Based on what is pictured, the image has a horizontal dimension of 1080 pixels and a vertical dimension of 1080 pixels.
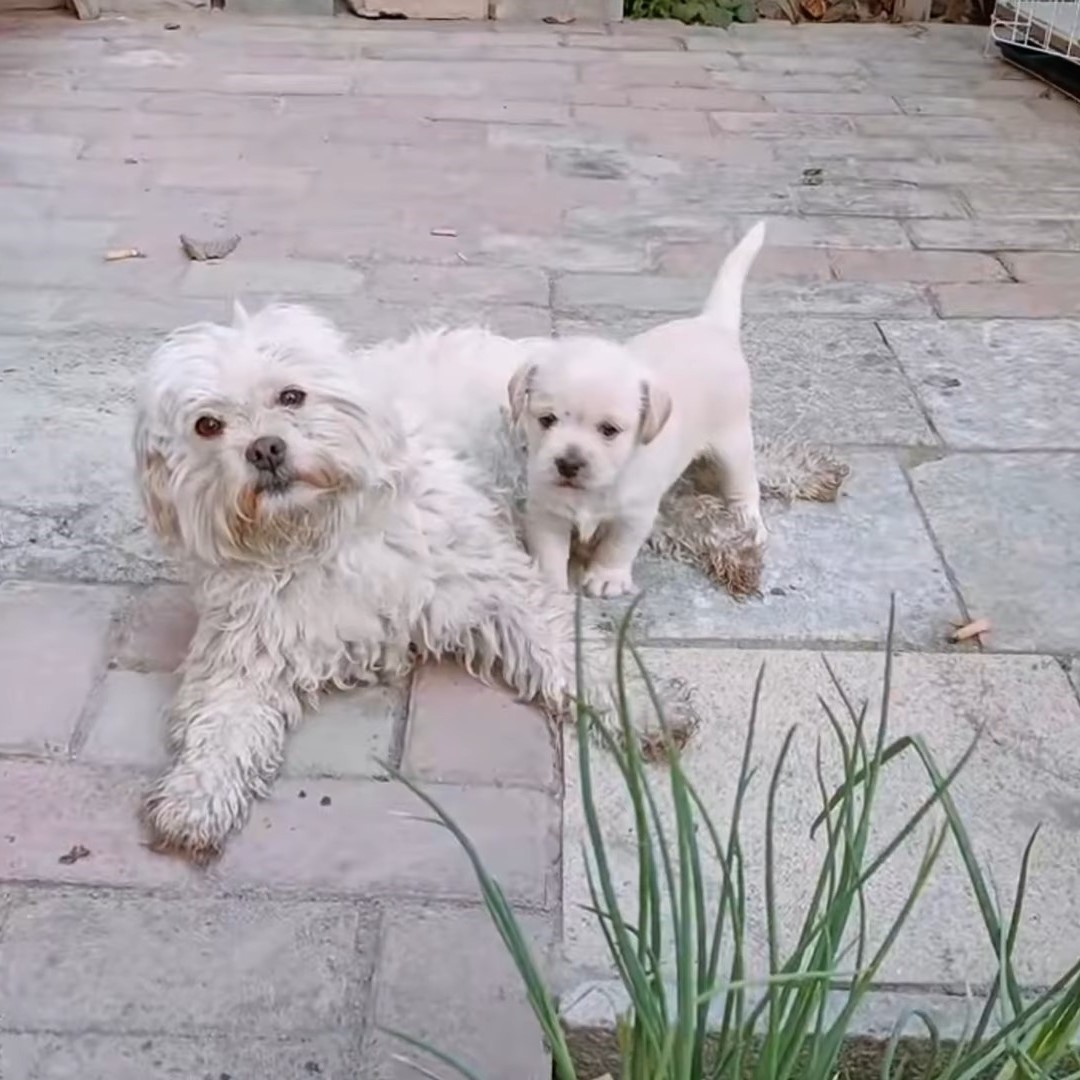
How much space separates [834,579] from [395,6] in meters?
5.39

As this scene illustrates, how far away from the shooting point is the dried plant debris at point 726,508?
2.70 metres

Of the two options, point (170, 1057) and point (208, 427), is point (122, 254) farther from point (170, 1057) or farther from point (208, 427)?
point (170, 1057)

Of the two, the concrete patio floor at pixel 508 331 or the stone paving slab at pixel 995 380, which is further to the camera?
the stone paving slab at pixel 995 380

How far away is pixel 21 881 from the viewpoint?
199 cm

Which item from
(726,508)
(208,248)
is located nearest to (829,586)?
(726,508)

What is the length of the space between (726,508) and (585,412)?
0.54m

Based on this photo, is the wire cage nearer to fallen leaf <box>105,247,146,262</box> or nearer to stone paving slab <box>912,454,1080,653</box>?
stone paving slab <box>912,454,1080,653</box>

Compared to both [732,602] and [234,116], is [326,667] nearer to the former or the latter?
[732,602]

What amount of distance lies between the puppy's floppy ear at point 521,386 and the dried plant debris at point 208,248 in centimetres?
199

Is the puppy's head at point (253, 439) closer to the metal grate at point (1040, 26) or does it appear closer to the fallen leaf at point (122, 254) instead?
the fallen leaf at point (122, 254)

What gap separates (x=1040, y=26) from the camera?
6.54 meters

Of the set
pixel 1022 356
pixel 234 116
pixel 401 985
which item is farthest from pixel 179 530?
pixel 234 116

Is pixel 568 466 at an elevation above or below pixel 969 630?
above

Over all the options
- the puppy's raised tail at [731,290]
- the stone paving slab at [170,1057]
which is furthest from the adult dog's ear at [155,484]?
the puppy's raised tail at [731,290]
